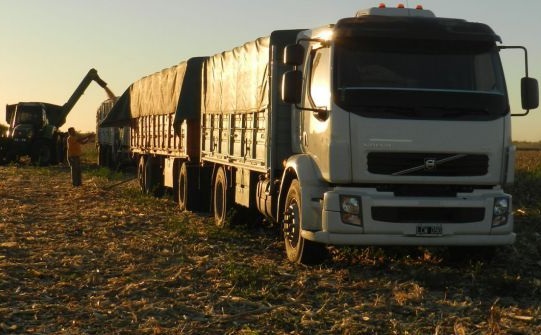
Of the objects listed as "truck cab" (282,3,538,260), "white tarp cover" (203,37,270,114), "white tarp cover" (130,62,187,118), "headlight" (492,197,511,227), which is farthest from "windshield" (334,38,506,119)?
"white tarp cover" (130,62,187,118)

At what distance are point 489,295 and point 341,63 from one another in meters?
2.91

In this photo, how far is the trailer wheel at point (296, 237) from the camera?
32.8 ft

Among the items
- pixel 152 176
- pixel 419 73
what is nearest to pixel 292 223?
pixel 419 73

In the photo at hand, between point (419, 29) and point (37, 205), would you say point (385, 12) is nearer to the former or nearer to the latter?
point (419, 29)

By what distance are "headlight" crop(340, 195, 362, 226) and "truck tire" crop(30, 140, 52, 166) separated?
30436mm

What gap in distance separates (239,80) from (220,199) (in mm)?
2388

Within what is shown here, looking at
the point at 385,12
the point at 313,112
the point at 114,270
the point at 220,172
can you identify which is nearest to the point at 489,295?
the point at 313,112

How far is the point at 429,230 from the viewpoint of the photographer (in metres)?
9.29

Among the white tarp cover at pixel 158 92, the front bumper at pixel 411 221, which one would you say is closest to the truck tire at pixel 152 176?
the white tarp cover at pixel 158 92

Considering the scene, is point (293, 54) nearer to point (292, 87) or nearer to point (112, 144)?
point (292, 87)

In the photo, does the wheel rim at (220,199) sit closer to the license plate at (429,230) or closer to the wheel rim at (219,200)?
the wheel rim at (219,200)

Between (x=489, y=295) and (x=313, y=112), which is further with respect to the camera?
(x=313, y=112)

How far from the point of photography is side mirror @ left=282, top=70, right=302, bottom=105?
31.2 ft

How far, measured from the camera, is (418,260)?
10961 mm
